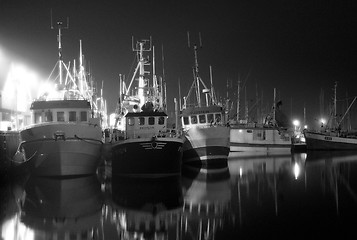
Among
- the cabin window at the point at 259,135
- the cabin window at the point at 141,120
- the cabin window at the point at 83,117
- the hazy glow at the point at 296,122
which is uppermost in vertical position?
the cabin window at the point at 83,117

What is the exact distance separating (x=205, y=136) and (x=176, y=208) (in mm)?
19850

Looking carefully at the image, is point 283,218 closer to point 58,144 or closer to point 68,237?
point 68,237

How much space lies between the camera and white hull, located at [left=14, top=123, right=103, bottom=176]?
25.6 m

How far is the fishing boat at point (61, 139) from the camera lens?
25.6 metres

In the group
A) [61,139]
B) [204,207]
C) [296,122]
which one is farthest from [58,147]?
[296,122]

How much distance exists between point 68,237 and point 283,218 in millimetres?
7575

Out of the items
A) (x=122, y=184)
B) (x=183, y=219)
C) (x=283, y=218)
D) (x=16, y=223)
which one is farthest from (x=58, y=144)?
(x=283, y=218)

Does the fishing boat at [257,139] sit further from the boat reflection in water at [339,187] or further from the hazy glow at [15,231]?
the hazy glow at [15,231]

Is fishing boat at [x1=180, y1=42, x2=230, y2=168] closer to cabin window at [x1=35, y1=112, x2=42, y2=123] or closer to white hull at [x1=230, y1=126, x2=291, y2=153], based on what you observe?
cabin window at [x1=35, y1=112, x2=42, y2=123]

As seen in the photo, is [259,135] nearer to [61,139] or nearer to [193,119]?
[193,119]

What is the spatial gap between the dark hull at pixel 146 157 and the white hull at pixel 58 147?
2143 millimetres

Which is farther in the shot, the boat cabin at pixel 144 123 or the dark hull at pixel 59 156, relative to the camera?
the boat cabin at pixel 144 123

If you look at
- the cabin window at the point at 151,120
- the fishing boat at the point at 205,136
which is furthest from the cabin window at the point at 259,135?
the cabin window at the point at 151,120

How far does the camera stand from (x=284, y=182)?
26141 mm
